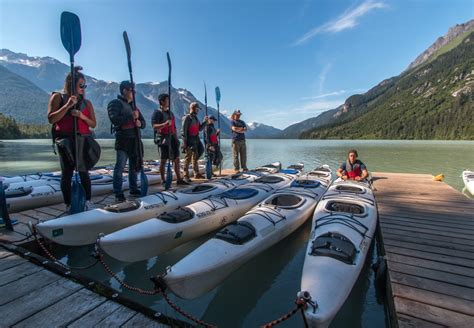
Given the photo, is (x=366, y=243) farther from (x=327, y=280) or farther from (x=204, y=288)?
(x=204, y=288)

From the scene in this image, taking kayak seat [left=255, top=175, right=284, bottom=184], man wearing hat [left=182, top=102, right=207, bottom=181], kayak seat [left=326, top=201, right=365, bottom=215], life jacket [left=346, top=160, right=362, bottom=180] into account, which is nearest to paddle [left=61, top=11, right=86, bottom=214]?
man wearing hat [left=182, top=102, right=207, bottom=181]

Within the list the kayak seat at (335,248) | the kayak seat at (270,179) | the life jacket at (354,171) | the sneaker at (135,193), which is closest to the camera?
the kayak seat at (335,248)

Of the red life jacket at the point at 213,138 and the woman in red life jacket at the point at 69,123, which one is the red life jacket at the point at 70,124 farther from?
the red life jacket at the point at 213,138

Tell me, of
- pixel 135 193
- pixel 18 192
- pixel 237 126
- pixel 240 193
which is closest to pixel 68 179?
pixel 135 193

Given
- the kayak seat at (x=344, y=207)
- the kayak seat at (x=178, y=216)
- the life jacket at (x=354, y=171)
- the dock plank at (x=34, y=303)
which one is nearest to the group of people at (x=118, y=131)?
the kayak seat at (x=178, y=216)

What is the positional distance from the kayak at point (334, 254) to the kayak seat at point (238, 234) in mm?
1002

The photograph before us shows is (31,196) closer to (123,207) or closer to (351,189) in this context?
(123,207)

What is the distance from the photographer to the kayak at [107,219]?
4289mm

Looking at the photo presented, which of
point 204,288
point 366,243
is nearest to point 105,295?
point 204,288

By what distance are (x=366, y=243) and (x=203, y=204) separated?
3325 millimetres

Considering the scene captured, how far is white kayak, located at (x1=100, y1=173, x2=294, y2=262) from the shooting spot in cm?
410

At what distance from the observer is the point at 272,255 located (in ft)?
18.0

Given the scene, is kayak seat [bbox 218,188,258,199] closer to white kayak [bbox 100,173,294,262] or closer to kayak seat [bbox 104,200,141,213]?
white kayak [bbox 100,173,294,262]

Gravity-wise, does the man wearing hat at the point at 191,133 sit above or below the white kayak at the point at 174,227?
above
